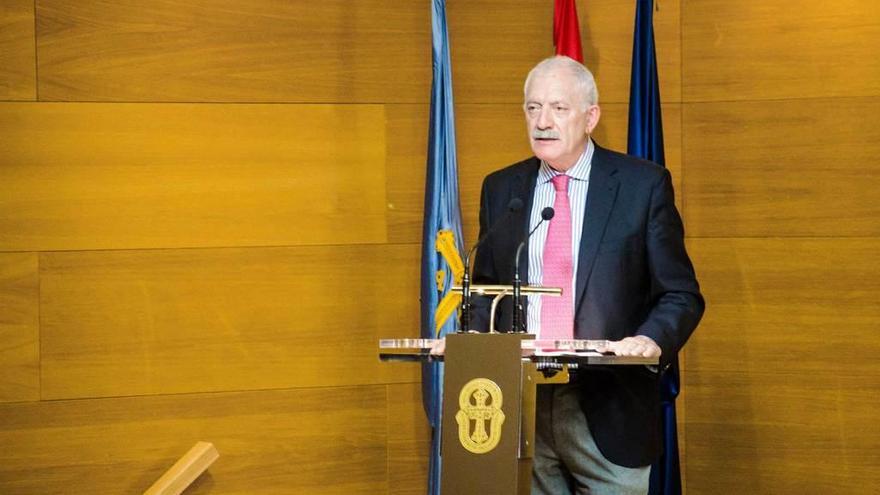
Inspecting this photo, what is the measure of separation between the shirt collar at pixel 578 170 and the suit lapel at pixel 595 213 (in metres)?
0.03

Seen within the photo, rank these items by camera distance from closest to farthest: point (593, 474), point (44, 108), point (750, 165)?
1. point (593, 474)
2. point (44, 108)
3. point (750, 165)

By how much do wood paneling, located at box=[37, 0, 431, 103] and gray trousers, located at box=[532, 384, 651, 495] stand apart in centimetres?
178

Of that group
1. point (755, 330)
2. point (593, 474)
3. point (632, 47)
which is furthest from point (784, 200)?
point (593, 474)

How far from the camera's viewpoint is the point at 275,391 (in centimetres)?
440

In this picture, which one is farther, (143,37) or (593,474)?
(143,37)

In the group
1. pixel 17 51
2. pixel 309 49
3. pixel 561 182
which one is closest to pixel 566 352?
pixel 561 182

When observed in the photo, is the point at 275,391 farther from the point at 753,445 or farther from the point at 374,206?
the point at 753,445

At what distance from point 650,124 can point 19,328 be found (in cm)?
232

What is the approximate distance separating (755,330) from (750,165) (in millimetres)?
615

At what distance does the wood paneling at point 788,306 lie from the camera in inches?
170

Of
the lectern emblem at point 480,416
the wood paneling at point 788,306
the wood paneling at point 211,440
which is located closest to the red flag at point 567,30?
the wood paneling at point 788,306

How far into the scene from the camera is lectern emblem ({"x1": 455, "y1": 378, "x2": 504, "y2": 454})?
2.65m

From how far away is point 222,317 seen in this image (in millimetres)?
4336

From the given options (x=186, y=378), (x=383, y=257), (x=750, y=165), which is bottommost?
(x=186, y=378)
